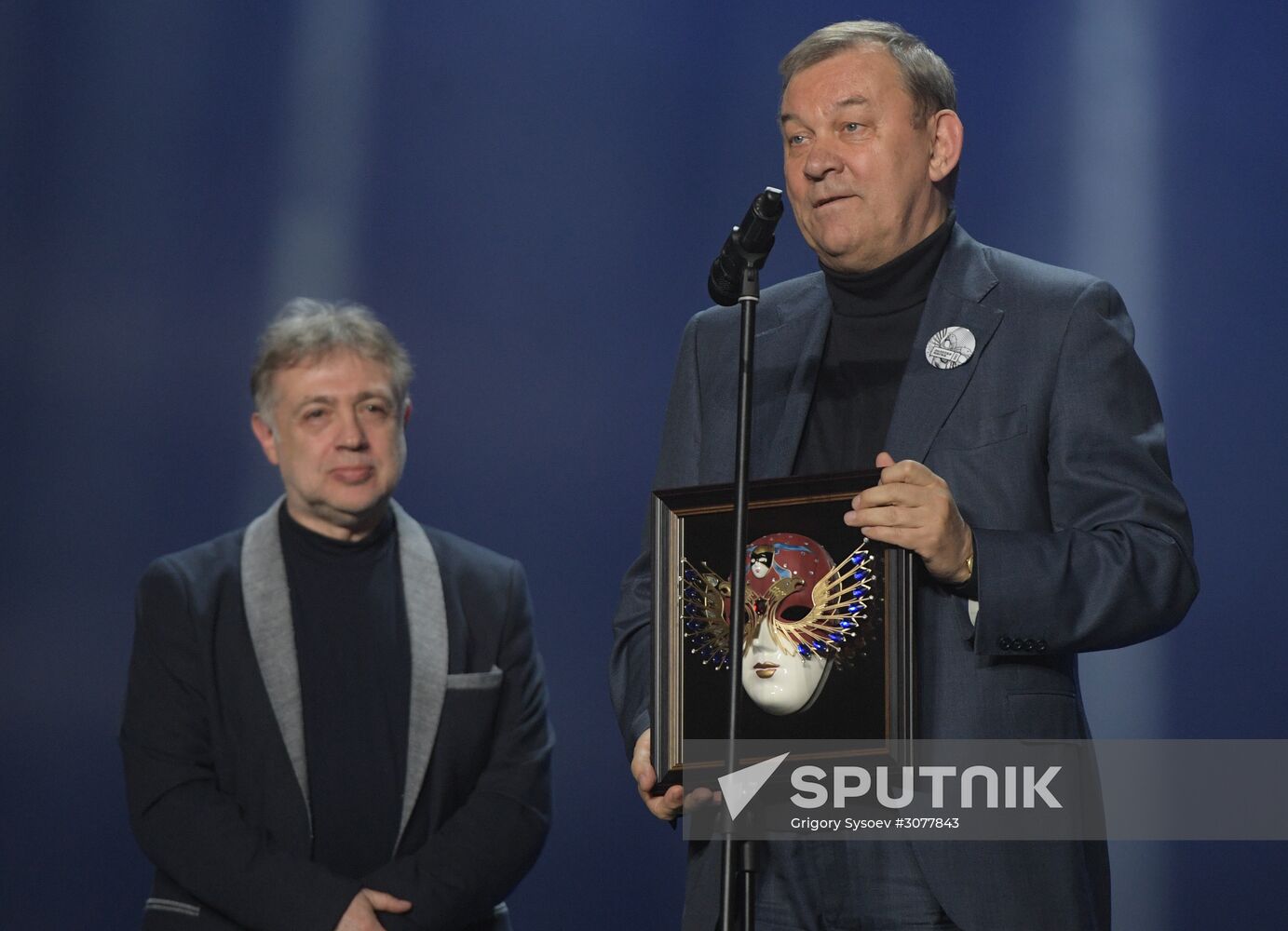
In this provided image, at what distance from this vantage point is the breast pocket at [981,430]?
1.82 meters

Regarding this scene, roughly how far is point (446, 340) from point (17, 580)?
3.65 ft

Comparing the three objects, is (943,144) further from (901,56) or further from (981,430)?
(981,430)

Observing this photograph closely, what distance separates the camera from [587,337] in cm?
350

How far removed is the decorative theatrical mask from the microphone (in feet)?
0.96

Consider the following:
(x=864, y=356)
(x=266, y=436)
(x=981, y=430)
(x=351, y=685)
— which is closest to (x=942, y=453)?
(x=981, y=430)

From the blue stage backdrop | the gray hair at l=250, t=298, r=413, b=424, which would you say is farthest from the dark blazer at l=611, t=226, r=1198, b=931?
the blue stage backdrop

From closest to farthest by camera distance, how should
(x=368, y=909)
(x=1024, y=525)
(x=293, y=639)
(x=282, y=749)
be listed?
(x=1024, y=525) → (x=368, y=909) → (x=282, y=749) → (x=293, y=639)

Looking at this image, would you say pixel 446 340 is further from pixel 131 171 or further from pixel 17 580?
pixel 17 580

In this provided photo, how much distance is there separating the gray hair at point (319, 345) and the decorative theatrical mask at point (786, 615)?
4.80 feet

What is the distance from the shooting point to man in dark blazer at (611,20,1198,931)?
168cm

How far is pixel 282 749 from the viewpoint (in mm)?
2684

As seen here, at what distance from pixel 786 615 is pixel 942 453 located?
0.32 m

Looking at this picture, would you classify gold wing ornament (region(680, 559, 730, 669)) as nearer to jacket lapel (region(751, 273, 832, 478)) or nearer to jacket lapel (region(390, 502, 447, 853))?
jacket lapel (region(751, 273, 832, 478))

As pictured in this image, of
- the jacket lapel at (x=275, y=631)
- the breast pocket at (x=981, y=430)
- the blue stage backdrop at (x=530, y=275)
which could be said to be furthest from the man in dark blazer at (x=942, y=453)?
the blue stage backdrop at (x=530, y=275)
